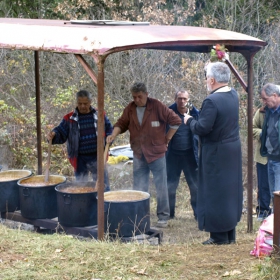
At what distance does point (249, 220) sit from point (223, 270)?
7.46 ft

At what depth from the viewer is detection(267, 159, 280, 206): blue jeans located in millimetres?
6699

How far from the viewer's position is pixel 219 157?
5391 millimetres

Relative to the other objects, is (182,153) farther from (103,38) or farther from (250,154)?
(103,38)

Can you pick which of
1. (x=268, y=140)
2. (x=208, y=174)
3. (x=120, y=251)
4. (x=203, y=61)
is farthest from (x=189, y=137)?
(x=203, y=61)

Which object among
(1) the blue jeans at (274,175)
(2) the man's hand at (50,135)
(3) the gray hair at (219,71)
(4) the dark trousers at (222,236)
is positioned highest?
(3) the gray hair at (219,71)

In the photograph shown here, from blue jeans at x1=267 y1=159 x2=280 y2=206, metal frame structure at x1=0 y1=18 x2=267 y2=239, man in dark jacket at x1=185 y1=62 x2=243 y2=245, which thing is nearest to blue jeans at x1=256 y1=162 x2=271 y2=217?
blue jeans at x1=267 y1=159 x2=280 y2=206

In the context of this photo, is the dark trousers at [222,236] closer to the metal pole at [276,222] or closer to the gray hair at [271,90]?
the metal pole at [276,222]

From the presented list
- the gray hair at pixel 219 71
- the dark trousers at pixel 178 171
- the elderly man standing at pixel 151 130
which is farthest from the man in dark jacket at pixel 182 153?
the gray hair at pixel 219 71

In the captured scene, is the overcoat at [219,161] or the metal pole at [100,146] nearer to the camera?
the metal pole at [100,146]

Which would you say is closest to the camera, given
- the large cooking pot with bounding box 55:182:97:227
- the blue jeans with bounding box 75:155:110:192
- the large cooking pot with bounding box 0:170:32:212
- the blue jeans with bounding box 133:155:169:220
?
the large cooking pot with bounding box 55:182:97:227

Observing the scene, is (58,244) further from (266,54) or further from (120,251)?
(266,54)

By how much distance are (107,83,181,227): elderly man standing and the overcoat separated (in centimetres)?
142

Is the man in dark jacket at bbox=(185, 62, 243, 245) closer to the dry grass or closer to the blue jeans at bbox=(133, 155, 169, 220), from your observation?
the dry grass

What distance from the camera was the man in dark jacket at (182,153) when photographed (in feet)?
23.5
